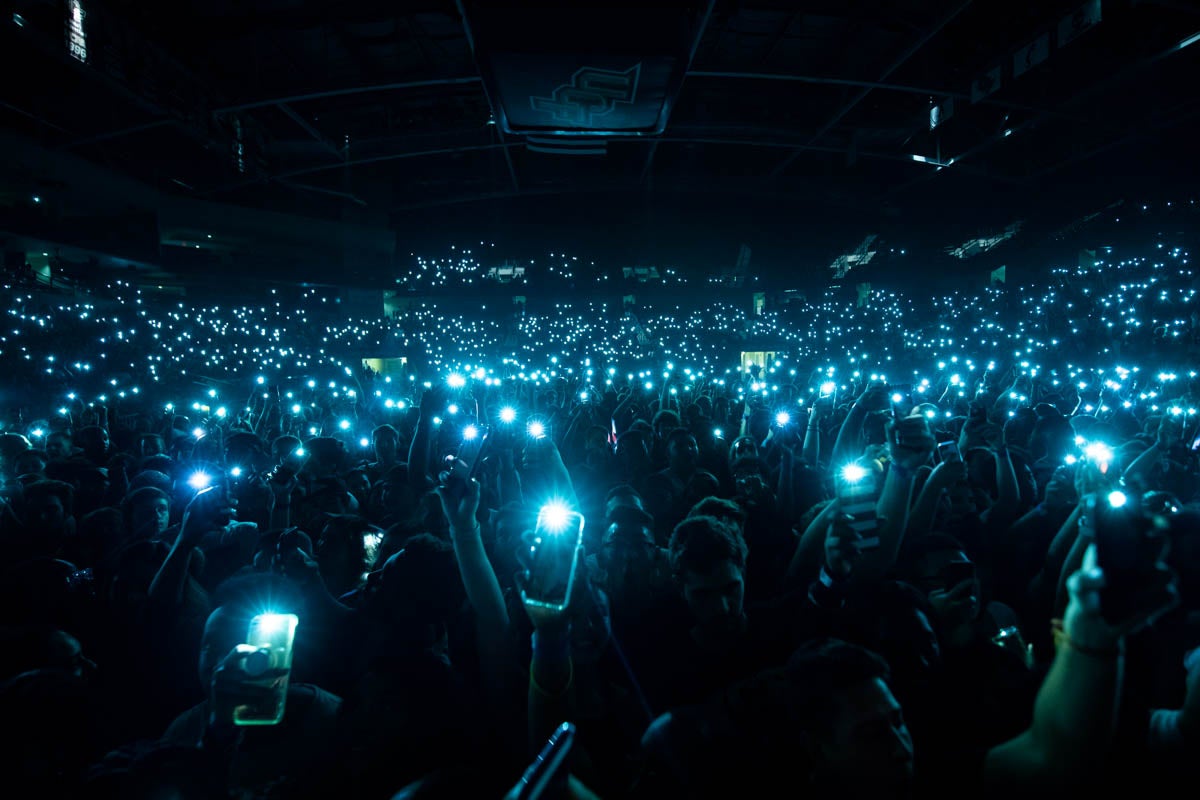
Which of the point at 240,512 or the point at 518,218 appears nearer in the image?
the point at 240,512

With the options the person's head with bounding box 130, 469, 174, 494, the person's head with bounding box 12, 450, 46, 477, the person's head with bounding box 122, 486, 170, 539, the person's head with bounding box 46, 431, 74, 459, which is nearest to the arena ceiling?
the person's head with bounding box 122, 486, 170, 539

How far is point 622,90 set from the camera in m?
5.63

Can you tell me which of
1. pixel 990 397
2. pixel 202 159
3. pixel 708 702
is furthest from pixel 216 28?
pixel 990 397

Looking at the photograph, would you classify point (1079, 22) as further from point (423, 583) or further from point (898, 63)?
point (423, 583)

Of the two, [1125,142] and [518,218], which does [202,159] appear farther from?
[1125,142]

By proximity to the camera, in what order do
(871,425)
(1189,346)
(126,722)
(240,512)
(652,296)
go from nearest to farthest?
(126,722) → (240,512) → (871,425) → (1189,346) → (652,296)

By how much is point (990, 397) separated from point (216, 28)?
17.2 metres

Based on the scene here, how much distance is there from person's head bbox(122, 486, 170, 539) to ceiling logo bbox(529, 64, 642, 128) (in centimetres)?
503

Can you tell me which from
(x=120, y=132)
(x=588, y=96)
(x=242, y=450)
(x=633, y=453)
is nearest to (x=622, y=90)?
(x=588, y=96)

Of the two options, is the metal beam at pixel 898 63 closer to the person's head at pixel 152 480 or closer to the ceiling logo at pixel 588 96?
the ceiling logo at pixel 588 96

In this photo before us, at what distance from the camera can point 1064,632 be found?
1.33 m

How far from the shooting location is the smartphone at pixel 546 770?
1.04 meters

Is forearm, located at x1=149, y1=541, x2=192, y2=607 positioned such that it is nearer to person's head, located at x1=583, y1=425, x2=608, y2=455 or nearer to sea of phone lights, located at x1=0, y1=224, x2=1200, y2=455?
person's head, located at x1=583, y1=425, x2=608, y2=455

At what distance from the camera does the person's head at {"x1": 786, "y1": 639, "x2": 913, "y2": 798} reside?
1.78m
